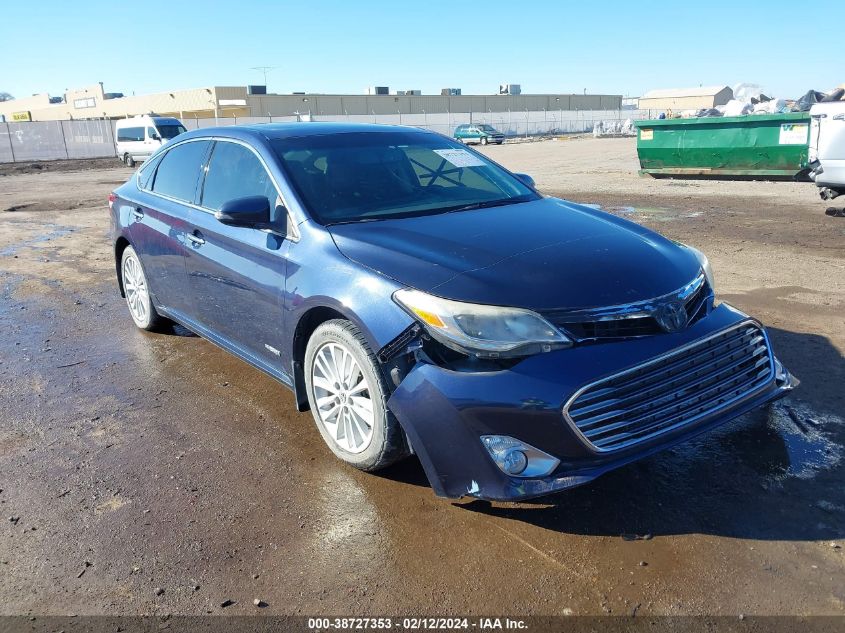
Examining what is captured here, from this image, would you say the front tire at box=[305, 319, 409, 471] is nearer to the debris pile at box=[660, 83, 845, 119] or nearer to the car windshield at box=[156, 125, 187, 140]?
the debris pile at box=[660, 83, 845, 119]

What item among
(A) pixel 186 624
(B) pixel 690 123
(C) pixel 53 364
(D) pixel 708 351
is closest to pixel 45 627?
(A) pixel 186 624

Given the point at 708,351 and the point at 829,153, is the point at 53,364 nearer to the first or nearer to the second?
the point at 708,351

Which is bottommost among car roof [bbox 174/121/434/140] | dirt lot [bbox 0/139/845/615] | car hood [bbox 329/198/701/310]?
dirt lot [bbox 0/139/845/615]

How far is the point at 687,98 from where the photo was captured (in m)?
105

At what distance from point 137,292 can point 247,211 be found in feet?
8.75

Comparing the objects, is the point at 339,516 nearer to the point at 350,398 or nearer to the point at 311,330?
the point at 350,398

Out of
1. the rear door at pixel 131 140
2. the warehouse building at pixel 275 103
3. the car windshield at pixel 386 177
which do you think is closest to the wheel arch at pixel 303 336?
the car windshield at pixel 386 177

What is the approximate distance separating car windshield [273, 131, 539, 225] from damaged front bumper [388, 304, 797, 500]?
51.9 inches

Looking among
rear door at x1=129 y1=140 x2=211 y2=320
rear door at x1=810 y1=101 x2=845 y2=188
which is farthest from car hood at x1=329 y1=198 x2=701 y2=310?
rear door at x1=810 y1=101 x2=845 y2=188

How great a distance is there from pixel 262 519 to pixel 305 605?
655 millimetres

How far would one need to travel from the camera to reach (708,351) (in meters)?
3.03

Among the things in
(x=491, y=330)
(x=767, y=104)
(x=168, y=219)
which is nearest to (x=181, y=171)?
(x=168, y=219)

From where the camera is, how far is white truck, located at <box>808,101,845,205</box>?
938 centimetres

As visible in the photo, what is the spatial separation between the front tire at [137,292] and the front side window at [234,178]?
4.61 ft
